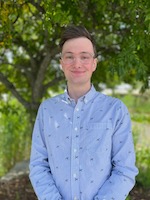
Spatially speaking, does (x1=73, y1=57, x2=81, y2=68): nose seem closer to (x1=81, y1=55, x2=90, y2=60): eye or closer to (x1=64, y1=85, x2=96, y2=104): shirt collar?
(x1=81, y1=55, x2=90, y2=60): eye

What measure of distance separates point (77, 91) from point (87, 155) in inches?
14.5

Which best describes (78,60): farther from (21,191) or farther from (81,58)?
(21,191)

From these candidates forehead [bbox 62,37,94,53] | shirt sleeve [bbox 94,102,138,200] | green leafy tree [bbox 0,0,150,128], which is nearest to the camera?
shirt sleeve [bbox 94,102,138,200]

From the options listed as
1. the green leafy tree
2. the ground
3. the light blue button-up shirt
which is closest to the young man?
the light blue button-up shirt

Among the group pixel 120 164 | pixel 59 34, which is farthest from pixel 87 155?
pixel 59 34

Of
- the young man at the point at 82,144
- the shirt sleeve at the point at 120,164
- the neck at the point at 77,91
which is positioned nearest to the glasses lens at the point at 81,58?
the young man at the point at 82,144

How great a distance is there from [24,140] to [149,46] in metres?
3.54

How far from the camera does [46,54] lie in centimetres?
508

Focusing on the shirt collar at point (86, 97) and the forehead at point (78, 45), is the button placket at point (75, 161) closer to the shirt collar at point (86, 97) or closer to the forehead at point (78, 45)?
the shirt collar at point (86, 97)

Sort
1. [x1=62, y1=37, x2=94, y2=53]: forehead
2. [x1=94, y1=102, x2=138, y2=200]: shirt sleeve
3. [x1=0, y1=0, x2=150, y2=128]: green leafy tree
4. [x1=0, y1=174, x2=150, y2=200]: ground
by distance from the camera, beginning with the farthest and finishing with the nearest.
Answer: [x1=0, y1=174, x2=150, y2=200]: ground < [x1=0, y1=0, x2=150, y2=128]: green leafy tree < [x1=62, y1=37, x2=94, y2=53]: forehead < [x1=94, y1=102, x2=138, y2=200]: shirt sleeve

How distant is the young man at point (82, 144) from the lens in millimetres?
2348

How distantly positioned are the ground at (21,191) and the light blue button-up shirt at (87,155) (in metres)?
2.57

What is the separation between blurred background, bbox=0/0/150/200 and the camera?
11.1 feet

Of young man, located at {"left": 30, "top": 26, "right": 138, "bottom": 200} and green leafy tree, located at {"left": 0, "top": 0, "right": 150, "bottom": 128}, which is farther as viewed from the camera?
green leafy tree, located at {"left": 0, "top": 0, "right": 150, "bottom": 128}
